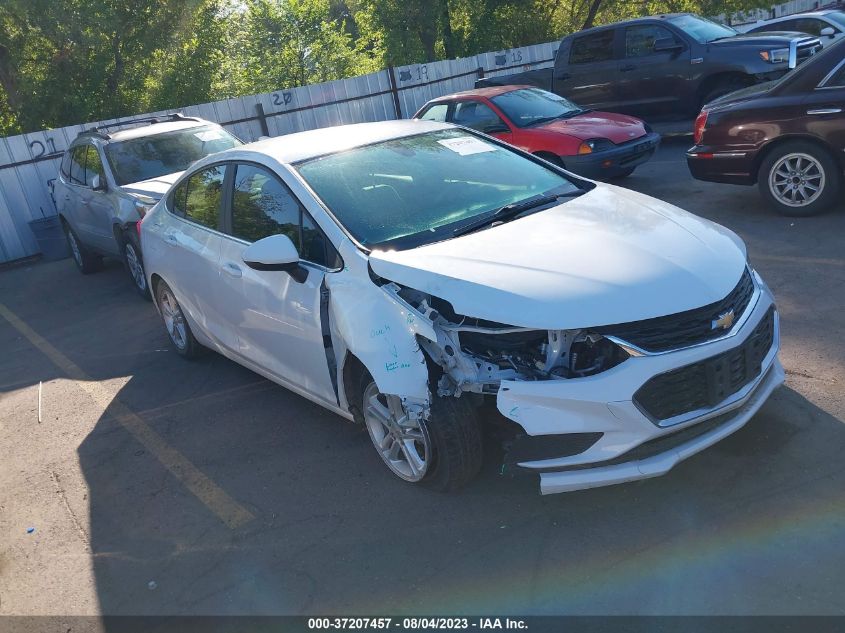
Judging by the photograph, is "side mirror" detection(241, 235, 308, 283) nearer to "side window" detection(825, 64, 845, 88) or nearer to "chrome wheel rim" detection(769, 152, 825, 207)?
"chrome wheel rim" detection(769, 152, 825, 207)

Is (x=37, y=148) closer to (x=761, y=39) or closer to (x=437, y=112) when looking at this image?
(x=437, y=112)

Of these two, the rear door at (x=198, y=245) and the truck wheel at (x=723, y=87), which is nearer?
the rear door at (x=198, y=245)

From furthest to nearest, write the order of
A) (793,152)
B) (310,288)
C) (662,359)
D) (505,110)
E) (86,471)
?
(505,110)
(793,152)
(86,471)
(310,288)
(662,359)

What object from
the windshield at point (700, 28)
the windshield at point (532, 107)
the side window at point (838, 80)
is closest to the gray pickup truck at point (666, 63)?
the windshield at point (700, 28)

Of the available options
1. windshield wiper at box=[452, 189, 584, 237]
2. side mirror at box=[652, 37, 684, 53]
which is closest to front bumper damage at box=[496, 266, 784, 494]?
windshield wiper at box=[452, 189, 584, 237]

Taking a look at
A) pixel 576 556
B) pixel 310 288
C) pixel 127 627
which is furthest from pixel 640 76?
pixel 127 627

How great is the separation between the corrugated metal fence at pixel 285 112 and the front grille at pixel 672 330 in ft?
40.2

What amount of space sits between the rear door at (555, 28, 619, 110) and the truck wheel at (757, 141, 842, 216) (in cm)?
566

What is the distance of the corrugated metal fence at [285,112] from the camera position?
42.5 ft

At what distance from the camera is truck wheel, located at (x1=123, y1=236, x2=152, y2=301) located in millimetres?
8719

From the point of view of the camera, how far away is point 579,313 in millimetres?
3314

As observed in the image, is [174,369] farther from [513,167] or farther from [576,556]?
[576,556]

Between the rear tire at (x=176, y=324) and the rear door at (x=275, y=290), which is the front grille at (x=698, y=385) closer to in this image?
the rear door at (x=275, y=290)

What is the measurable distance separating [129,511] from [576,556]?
99.7 inches
